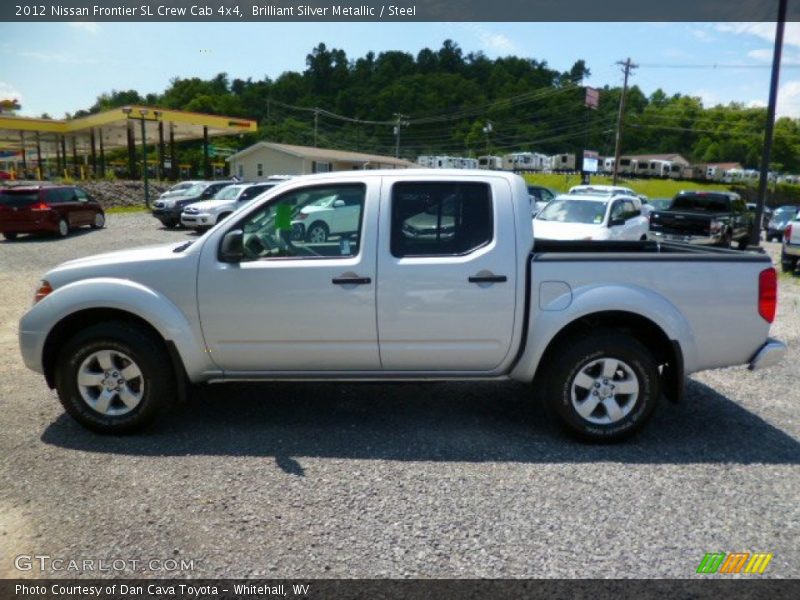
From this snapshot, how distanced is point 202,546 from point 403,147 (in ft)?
362

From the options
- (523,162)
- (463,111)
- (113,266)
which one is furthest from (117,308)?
(463,111)

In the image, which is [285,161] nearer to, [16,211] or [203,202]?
[203,202]

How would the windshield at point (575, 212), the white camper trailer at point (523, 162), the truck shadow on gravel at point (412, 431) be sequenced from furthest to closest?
the white camper trailer at point (523, 162)
the windshield at point (575, 212)
the truck shadow on gravel at point (412, 431)

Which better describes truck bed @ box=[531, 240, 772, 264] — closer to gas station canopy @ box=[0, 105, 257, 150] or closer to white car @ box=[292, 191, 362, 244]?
white car @ box=[292, 191, 362, 244]

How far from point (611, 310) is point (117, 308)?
3548mm

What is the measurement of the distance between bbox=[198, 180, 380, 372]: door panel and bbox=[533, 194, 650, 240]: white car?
9.48 m

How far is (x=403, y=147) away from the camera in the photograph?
360 ft

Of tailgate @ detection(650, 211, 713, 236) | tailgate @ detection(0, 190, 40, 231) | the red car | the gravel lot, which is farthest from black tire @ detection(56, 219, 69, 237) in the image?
tailgate @ detection(650, 211, 713, 236)

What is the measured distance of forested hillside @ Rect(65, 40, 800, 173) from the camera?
103 m

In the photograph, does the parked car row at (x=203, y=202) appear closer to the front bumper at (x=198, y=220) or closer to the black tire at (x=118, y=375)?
the front bumper at (x=198, y=220)

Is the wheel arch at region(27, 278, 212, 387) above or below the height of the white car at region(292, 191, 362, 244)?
below

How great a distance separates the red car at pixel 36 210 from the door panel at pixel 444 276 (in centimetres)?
1794

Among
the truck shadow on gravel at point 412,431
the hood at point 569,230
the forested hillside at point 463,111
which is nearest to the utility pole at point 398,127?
the forested hillside at point 463,111

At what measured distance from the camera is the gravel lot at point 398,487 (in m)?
3.17
